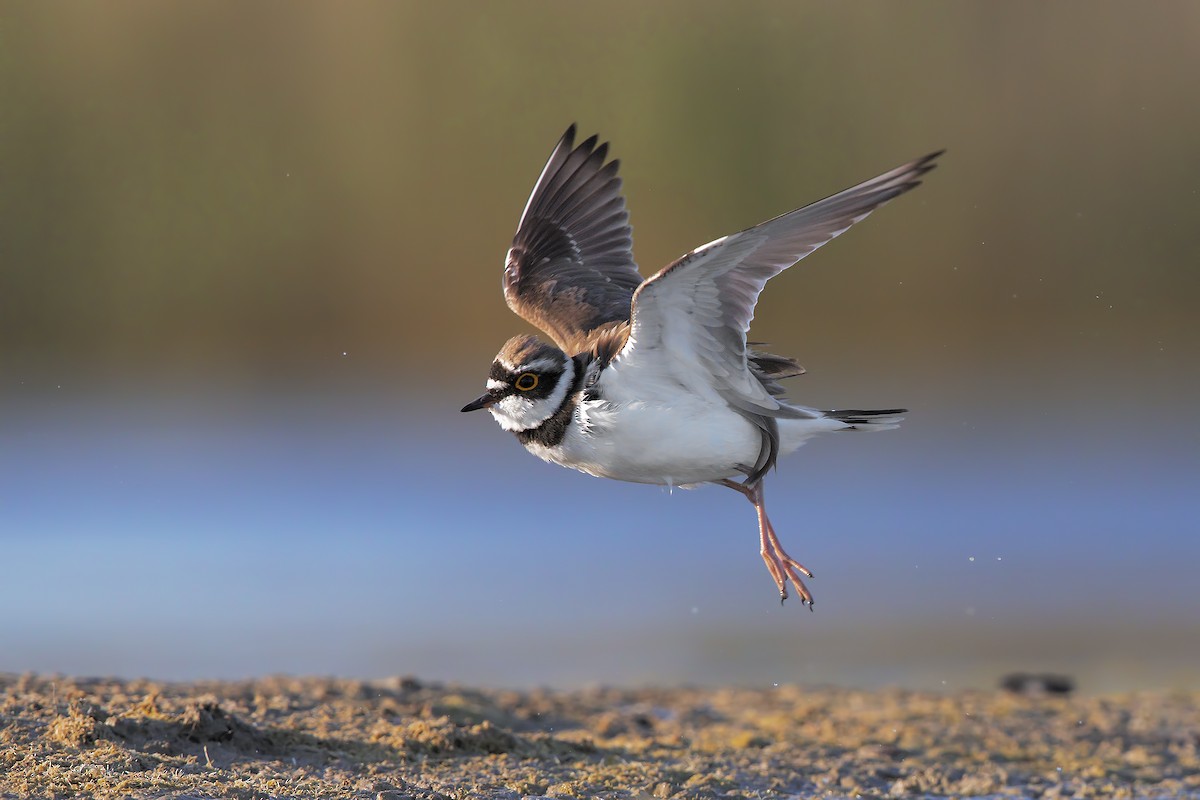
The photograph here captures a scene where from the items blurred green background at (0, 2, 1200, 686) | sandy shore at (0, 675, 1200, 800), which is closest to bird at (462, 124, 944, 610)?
sandy shore at (0, 675, 1200, 800)

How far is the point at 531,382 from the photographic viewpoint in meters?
6.86

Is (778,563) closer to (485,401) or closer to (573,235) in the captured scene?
(485,401)

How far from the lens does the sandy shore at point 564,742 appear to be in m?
6.05

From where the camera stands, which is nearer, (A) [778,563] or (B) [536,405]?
(B) [536,405]

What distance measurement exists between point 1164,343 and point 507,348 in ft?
44.7

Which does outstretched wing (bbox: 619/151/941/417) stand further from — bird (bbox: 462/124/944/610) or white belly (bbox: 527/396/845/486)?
white belly (bbox: 527/396/845/486)

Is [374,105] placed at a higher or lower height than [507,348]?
higher

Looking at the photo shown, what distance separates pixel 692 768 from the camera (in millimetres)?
6953

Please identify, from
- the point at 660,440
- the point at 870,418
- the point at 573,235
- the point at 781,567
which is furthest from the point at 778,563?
the point at 573,235

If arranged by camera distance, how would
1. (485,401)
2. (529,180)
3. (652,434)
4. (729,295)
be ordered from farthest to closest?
1. (529,180)
2. (485,401)
3. (652,434)
4. (729,295)

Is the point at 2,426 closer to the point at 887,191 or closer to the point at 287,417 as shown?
the point at 287,417

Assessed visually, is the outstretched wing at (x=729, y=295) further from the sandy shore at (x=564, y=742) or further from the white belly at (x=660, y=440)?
the sandy shore at (x=564, y=742)

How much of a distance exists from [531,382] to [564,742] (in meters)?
1.96

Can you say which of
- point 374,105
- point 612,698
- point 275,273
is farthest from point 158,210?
point 612,698
